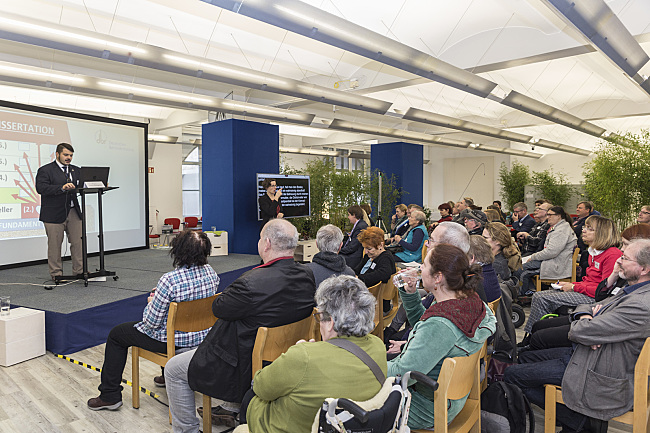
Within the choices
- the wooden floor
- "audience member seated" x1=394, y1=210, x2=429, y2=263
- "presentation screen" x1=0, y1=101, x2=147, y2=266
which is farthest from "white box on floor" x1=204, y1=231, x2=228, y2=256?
the wooden floor

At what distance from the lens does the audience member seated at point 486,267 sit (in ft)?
10.5

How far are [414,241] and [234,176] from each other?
4108mm

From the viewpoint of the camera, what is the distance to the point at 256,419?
1858 millimetres

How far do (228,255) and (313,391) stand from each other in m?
7.34

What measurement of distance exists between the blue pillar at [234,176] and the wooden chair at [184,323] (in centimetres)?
581

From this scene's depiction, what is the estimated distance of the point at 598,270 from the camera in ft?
13.9

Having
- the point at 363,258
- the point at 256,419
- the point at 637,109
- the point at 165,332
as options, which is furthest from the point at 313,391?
the point at 637,109

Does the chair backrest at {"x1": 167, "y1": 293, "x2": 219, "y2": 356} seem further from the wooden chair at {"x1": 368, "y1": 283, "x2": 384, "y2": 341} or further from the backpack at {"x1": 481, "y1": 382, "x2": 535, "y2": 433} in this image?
the backpack at {"x1": 481, "y1": 382, "x2": 535, "y2": 433}

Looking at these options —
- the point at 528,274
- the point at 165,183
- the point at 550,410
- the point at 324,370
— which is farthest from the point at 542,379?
the point at 165,183

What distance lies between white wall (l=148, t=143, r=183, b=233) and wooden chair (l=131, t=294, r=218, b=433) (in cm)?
1185

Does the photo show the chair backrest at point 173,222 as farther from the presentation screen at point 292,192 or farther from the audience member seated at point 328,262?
the audience member seated at point 328,262

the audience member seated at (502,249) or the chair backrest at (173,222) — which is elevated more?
the audience member seated at (502,249)

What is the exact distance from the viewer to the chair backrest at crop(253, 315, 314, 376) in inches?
96.3

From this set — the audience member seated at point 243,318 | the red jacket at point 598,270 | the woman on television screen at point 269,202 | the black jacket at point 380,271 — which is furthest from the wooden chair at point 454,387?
the woman on television screen at point 269,202
